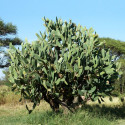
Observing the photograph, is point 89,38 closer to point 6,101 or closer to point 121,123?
point 121,123

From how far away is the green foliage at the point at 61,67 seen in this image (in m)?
7.99

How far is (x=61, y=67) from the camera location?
26.2ft

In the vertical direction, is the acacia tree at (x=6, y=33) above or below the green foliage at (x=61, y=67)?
above

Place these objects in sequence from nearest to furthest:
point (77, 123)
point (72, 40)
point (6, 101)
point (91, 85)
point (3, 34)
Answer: point (77, 123), point (91, 85), point (72, 40), point (6, 101), point (3, 34)

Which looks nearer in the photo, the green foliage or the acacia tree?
the green foliage

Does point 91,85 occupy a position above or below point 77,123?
above

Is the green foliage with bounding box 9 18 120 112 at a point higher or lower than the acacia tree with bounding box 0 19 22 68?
lower

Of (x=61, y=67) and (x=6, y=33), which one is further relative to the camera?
(x=6, y=33)

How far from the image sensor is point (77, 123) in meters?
A: 8.12

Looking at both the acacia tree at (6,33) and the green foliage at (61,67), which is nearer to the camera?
the green foliage at (61,67)

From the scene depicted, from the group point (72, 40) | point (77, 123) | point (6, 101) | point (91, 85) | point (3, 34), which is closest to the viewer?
point (77, 123)

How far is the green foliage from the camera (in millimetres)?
7992

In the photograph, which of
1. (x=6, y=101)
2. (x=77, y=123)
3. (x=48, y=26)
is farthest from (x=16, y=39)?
(x=77, y=123)

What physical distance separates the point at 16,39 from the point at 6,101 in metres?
14.3
